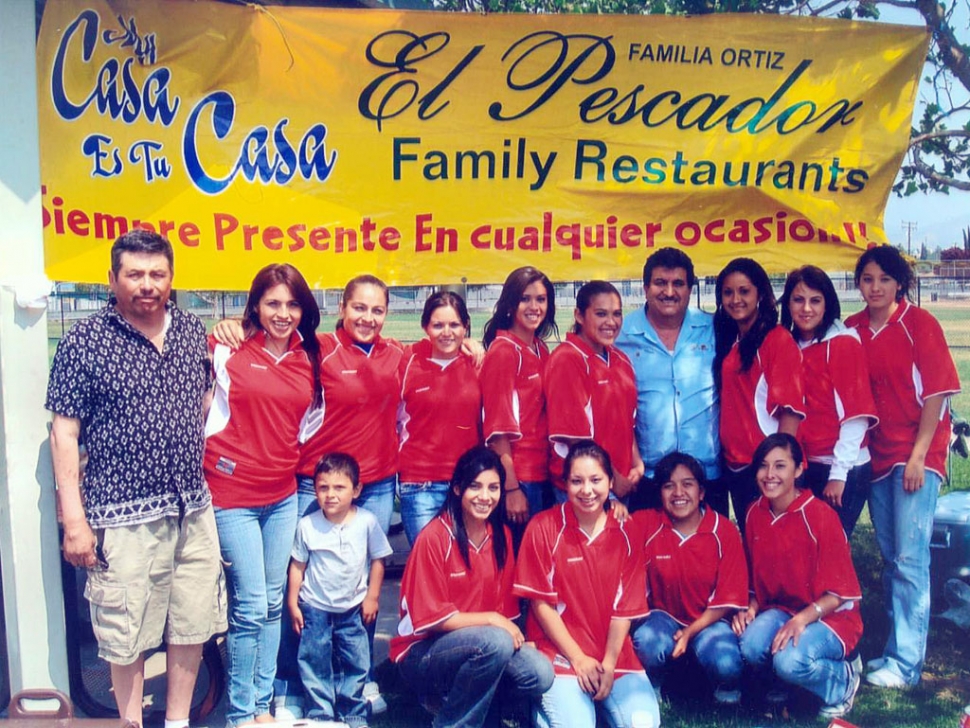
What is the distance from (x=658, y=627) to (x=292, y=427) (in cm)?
185

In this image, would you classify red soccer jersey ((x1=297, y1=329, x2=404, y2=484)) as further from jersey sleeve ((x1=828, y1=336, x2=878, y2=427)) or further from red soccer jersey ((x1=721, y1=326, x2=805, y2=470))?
jersey sleeve ((x1=828, y1=336, x2=878, y2=427))

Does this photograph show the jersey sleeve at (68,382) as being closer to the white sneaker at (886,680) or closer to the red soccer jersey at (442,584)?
the red soccer jersey at (442,584)

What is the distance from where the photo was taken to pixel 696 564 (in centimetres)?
403

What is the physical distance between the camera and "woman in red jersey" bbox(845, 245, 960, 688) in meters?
4.14

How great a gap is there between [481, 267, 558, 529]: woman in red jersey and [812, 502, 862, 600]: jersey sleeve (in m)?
1.25

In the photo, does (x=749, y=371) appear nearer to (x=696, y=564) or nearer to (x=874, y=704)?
(x=696, y=564)

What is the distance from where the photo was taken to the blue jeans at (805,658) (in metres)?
3.81

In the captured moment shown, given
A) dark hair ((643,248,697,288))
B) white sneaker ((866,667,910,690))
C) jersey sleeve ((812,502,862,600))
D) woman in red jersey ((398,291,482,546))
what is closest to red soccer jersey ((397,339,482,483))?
woman in red jersey ((398,291,482,546))

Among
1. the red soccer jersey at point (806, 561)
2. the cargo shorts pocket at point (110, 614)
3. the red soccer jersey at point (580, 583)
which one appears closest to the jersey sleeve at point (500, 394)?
the red soccer jersey at point (580, 583)

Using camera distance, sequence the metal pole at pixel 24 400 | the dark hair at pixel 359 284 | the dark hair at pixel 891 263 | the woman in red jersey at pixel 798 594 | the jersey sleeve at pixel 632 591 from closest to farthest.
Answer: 1. the metal pole at pixel 24 400
2. the jersey sleeve at pixel 632 591
3. the woman in red jersey at pixel 798 594
4. the dark hair at pixel 359 284
5. the dark hair at pixel 891 263

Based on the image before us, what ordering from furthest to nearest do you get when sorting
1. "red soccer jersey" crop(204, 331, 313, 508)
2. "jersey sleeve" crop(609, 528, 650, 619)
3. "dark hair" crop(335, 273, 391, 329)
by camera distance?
"dark hair" crop(335, 273, 391, 329) < "jersey sleeve" crop(609, 528, 650, 619) < "red soccer jersey" crop(204, 331, 313, 508)

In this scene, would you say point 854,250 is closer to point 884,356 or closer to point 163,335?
point 884,356

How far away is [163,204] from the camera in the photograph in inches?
166

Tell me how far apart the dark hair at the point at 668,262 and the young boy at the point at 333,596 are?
63.8 inches
